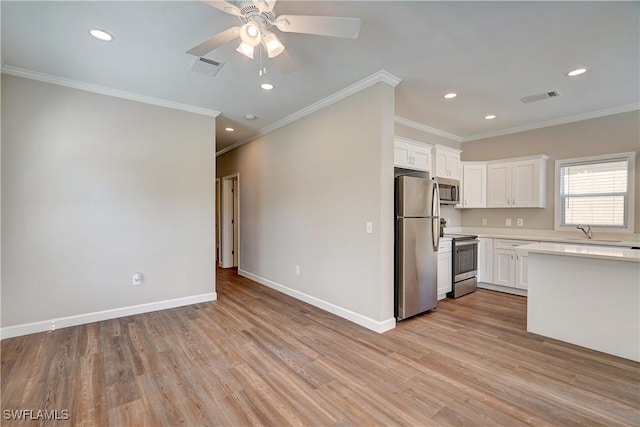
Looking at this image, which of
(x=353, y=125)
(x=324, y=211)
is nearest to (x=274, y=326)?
(x=324, y=211)

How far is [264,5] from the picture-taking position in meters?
1.73

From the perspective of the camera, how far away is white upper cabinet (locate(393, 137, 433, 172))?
3.80m

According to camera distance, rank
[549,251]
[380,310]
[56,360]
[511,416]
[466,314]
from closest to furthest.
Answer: [511,416] < [56,360] < [549,251] < [380,310] < [466,314]

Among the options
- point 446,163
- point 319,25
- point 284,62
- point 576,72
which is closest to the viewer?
point 319,25

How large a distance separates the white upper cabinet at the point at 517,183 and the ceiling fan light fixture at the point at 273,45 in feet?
15.1

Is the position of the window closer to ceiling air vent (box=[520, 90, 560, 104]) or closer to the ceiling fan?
ceiling air vent (box=[520, 90, 560, 104])

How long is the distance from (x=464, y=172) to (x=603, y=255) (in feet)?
9.18

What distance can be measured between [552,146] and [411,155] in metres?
2.60

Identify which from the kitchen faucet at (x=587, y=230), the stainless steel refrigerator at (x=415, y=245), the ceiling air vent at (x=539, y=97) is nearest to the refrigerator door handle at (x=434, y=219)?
the stainless steel refrigerator at (x=415, y=245)

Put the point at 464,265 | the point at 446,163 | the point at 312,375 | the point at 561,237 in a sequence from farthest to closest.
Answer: the point at 446,163, the point at 464,265, the point at 561,237, the point at 312,375

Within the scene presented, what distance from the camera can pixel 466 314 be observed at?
370cm

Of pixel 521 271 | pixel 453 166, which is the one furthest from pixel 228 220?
pixel 521 271

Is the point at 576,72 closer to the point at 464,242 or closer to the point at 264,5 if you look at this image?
the point at 464,242

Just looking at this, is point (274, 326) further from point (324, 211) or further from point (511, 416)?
point (511, 416)
